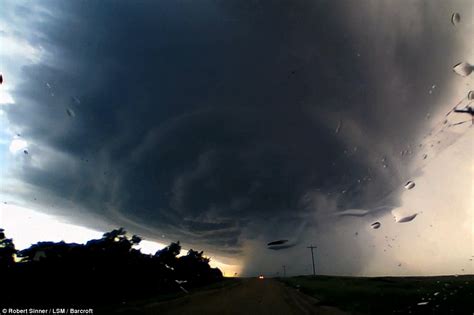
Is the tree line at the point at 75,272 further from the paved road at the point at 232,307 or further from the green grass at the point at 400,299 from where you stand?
the green grass at the point at 400,299

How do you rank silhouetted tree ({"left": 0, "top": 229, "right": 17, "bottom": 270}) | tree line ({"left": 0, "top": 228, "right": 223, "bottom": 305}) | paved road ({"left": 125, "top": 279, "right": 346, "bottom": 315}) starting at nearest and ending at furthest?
paved road ({"left": 125, "top": 279, "right": 346, "bottom": 315}), tree line ({"left": 0, "top": 228, "right": 223, "bottom": 305}), silhouetted tree ({"left": 0, "top": 229, "right": 17, "bottom": 270})

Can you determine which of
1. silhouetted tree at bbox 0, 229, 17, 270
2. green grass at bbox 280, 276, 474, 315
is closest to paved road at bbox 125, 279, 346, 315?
green grass at bbox 280, 276, 474, 315

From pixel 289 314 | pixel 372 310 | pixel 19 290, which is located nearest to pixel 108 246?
pixel 19 290

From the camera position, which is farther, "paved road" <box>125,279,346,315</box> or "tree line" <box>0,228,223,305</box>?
"tree line" <box>0,228,223,305</box>

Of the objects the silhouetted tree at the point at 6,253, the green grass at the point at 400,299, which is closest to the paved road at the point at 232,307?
the green grass at the point at 400,299

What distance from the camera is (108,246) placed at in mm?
27609

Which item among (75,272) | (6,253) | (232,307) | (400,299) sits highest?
(6,253)

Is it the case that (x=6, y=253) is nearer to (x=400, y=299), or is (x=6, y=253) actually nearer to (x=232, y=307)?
(x=232, y=307)

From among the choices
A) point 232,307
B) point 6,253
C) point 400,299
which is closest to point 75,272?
point 6,253

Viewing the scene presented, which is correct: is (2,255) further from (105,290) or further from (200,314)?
(200,314)

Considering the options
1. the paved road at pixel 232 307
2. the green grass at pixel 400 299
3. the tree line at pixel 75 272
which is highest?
the tree line at pixel 75 272

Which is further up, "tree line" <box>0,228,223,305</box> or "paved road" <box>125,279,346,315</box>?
"tree line" <box>0,228,223,305</box>

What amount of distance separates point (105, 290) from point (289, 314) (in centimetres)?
1406

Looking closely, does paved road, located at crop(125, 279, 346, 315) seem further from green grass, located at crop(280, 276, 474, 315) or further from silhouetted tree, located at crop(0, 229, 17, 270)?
silhouetted tree, located at crop(0, 229, 17, 270)
